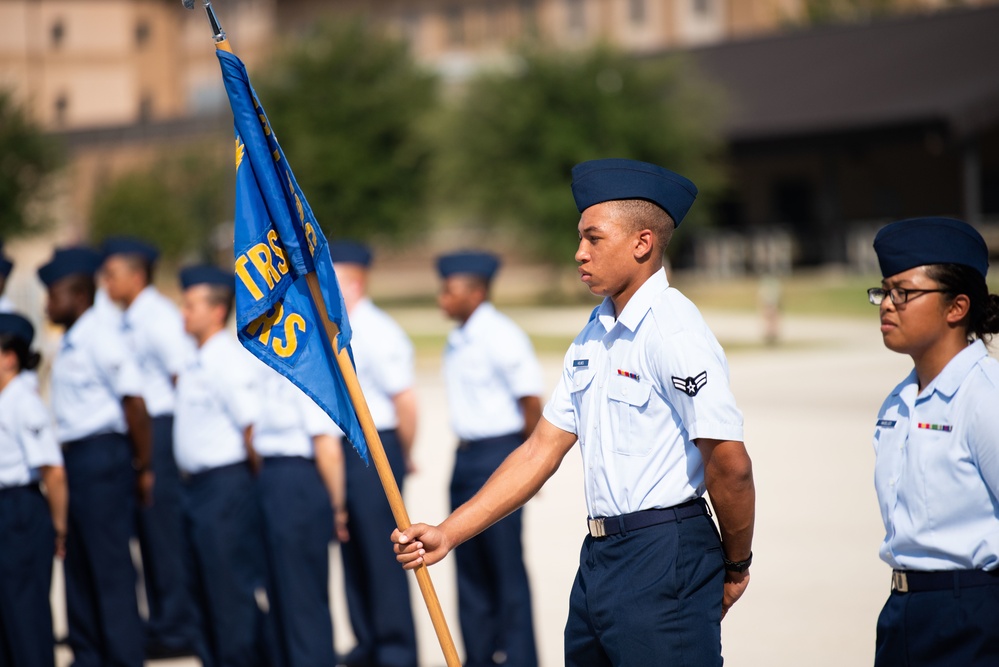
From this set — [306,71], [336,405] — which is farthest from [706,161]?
[336,405]

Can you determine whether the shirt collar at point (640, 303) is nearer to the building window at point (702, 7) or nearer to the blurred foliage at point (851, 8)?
the building window at point (702, 7)

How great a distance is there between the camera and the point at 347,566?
688cm

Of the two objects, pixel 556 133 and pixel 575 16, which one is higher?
pixel 575 16

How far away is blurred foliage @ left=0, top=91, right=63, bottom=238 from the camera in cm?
3209

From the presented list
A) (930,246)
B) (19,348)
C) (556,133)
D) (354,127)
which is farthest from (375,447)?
(354,127)

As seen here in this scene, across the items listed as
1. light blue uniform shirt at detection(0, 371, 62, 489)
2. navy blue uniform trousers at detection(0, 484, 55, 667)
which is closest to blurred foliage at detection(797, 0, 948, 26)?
light blue uniform shirt at detection(0, 371, 62, 489)

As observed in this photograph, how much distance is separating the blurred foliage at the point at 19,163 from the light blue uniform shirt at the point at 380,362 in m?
27.7

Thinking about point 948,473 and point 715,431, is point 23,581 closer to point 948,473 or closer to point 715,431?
point 715,431

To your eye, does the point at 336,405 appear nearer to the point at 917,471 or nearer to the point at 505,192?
the point at 917,471

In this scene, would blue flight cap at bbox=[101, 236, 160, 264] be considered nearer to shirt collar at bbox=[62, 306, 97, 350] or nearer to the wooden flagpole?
shirt collar at bbox=[62, 306, 97, 350]

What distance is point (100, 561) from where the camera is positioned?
254 inches

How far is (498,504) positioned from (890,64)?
116ft

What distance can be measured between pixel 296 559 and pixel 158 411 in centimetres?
268

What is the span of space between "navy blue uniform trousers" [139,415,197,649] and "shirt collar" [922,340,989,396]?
4958 millimetres
